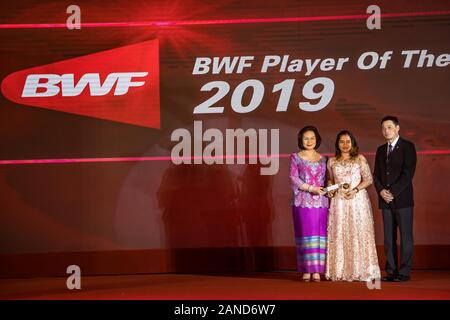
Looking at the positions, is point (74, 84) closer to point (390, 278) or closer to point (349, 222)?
point (349, 222)

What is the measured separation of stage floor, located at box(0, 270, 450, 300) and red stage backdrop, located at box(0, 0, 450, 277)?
0.35 meters

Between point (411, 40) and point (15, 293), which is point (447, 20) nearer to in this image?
point (411, 40)

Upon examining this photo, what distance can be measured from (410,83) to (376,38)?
519 millimetres

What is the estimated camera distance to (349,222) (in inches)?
253

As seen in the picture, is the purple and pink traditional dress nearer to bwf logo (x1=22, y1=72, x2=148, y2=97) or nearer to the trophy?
the trophy

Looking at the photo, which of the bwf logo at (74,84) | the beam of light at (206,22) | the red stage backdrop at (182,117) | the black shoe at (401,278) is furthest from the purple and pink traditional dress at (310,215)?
the bwf logo at (74,84)

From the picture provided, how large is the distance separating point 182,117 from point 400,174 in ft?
6.88

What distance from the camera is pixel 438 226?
7258mm

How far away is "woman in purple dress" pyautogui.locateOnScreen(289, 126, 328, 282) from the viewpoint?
6379 millimetres

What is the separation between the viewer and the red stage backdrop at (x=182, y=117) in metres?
7.29

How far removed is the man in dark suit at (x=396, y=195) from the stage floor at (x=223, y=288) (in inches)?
8.2

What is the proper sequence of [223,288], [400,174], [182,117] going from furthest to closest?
[182,117], [400,174], [223,288]

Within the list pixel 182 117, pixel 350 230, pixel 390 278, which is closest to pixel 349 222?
pixel 350 230

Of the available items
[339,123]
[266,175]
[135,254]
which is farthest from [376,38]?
[135,254]
